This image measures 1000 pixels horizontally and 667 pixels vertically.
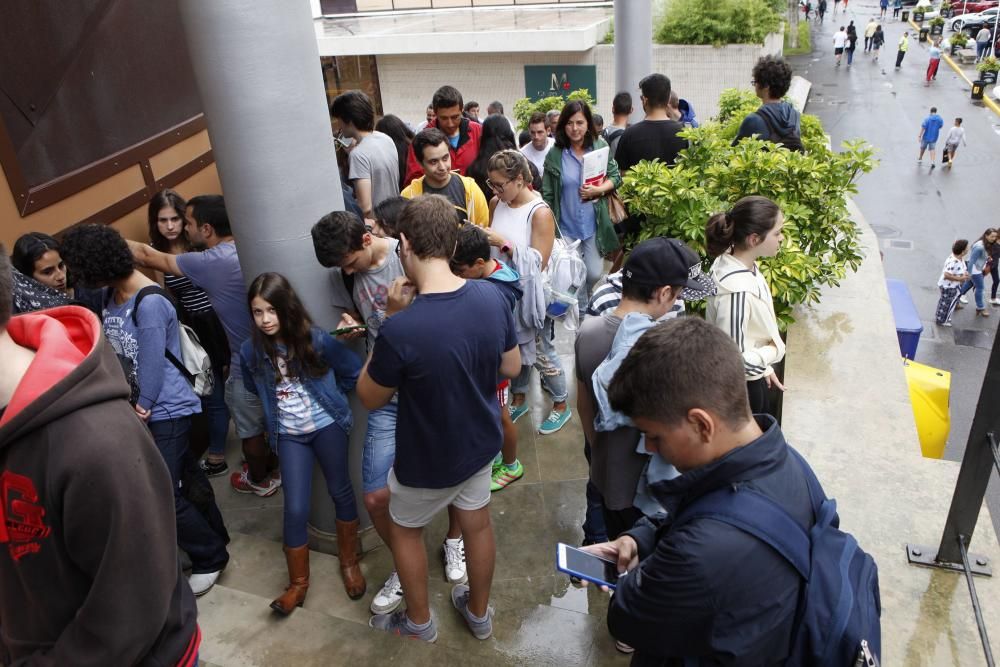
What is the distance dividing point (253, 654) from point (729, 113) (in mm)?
7418

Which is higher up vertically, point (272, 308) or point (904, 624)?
point (272, 308)

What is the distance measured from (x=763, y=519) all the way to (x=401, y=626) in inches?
87.7

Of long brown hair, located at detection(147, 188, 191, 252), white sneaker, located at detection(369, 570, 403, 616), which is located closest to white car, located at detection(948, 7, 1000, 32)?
long brown hair, located at detection(147, 188, 191, 252)

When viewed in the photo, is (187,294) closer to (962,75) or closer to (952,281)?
(952,281)

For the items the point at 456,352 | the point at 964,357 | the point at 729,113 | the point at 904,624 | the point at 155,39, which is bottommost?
the point at 964,357

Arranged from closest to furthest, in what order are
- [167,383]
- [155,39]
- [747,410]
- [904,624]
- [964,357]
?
[747,410] → [904,624] → [167,383] → [155,39] → [964,357]

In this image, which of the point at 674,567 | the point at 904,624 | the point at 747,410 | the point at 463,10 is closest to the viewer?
the point at 674,567

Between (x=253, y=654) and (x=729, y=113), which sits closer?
(x=253, y=654)

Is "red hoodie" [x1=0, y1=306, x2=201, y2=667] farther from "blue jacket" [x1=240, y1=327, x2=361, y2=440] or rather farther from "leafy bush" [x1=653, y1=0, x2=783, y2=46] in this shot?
"leafy bush" [x1=653, y1=0, x2=783, y2=46]

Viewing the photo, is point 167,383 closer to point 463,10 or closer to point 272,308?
point 272,308

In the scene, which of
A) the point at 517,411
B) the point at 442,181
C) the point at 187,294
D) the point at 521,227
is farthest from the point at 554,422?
the point at 187,294

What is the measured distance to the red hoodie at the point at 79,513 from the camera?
163 centimetres

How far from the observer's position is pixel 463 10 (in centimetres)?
2394

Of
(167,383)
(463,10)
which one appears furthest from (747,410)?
(463,10)
